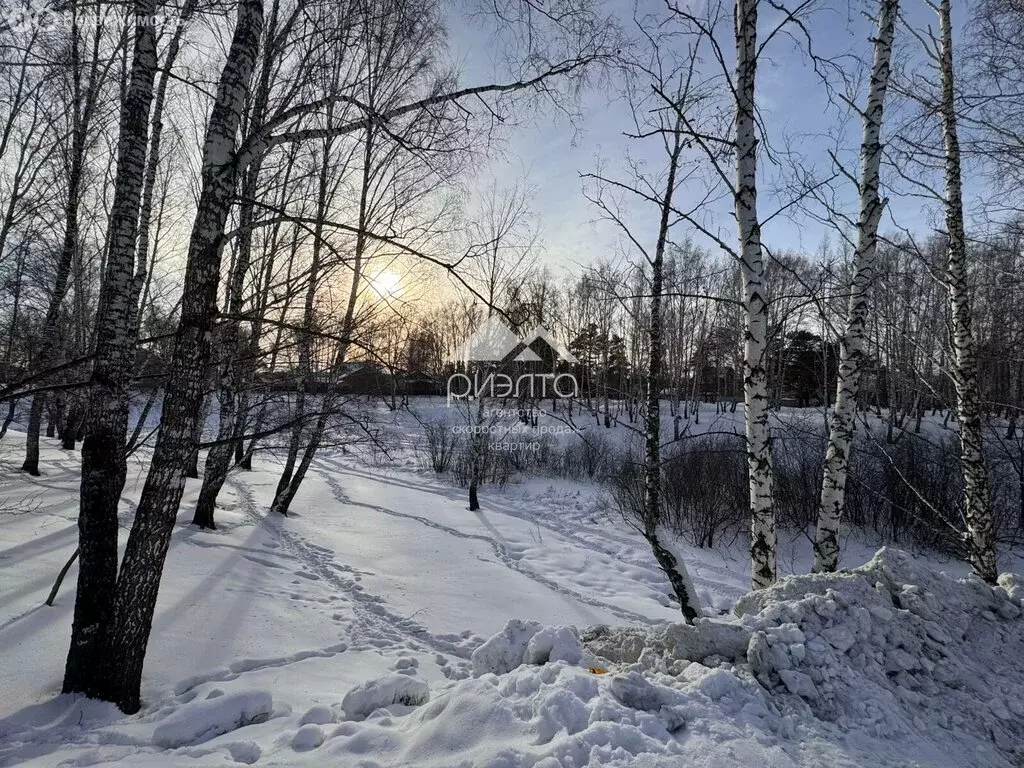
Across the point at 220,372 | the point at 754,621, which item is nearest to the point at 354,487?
the point at 220,372

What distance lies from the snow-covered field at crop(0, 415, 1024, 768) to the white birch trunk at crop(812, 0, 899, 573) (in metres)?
0.92

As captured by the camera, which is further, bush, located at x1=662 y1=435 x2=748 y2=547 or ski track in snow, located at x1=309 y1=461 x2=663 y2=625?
bush, located at x1=662 y1=435 x2=748 y2=547

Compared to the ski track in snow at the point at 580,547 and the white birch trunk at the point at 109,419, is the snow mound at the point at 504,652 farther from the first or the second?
the ski track in snow at the point at 580,547

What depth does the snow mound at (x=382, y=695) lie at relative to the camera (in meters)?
2.76

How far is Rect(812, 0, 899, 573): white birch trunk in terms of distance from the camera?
4184 mm

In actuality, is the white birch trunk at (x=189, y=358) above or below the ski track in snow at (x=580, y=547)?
above

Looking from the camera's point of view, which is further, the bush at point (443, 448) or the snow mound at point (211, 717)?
the bush at point (443, 448)

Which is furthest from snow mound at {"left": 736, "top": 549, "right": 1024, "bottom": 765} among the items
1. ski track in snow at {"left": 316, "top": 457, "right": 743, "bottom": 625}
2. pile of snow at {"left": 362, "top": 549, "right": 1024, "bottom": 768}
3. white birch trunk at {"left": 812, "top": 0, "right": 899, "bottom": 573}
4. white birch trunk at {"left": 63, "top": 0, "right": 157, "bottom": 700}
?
white birch trunk at {"left": 63, "top": 0, "right": 157, "bottom": 700}

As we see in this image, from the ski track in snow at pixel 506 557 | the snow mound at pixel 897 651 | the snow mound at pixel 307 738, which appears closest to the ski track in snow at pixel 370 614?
the snow mound at pixel 307 738

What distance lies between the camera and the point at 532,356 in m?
16.3

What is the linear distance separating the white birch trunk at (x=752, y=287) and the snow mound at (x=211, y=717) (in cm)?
363

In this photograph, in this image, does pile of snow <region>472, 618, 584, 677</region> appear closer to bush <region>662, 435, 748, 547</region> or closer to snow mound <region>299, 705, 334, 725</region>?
snow mound <region>299, 705, 334, 725</region>

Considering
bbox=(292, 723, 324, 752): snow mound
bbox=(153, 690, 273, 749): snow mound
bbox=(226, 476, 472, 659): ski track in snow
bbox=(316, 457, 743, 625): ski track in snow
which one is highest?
bbox=(292, 723, 324, 752): snow mound

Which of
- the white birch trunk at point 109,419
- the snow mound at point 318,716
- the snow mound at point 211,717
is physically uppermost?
the white birch trunk at point 109,419
